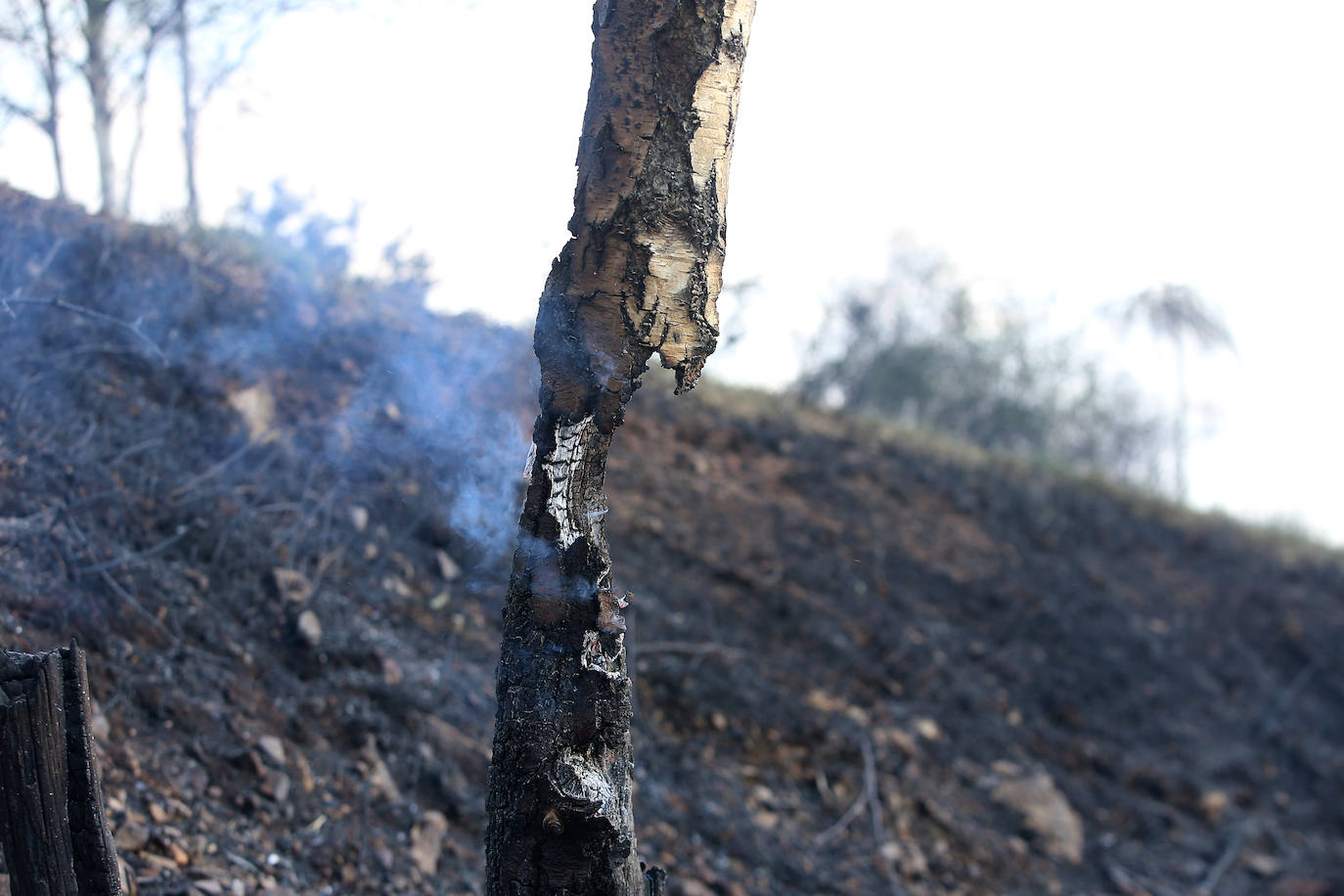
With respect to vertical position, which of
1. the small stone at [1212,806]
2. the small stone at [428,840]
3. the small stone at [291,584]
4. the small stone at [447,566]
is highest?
the small stone at [447,566]

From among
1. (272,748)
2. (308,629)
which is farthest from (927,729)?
(272,748)

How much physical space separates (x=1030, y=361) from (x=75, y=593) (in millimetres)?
10658

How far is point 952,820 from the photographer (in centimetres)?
467

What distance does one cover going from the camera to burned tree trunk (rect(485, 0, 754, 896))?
5.72 ft

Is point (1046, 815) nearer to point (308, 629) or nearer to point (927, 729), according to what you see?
point (927, 729)

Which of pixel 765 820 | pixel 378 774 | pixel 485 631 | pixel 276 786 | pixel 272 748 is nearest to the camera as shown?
pixel 276 786

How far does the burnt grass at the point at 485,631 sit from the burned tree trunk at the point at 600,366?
120 centimetres

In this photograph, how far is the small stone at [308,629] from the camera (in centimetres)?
348

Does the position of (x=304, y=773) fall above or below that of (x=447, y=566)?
below

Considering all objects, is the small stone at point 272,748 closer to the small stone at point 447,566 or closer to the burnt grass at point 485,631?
the burnt grass at point 485,631

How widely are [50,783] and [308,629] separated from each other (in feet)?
6.24

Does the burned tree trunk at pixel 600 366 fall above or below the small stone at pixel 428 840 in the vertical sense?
above

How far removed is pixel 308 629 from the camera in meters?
3.50

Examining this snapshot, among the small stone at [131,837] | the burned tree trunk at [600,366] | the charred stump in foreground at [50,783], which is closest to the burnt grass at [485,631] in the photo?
the small stone at [131,837]
